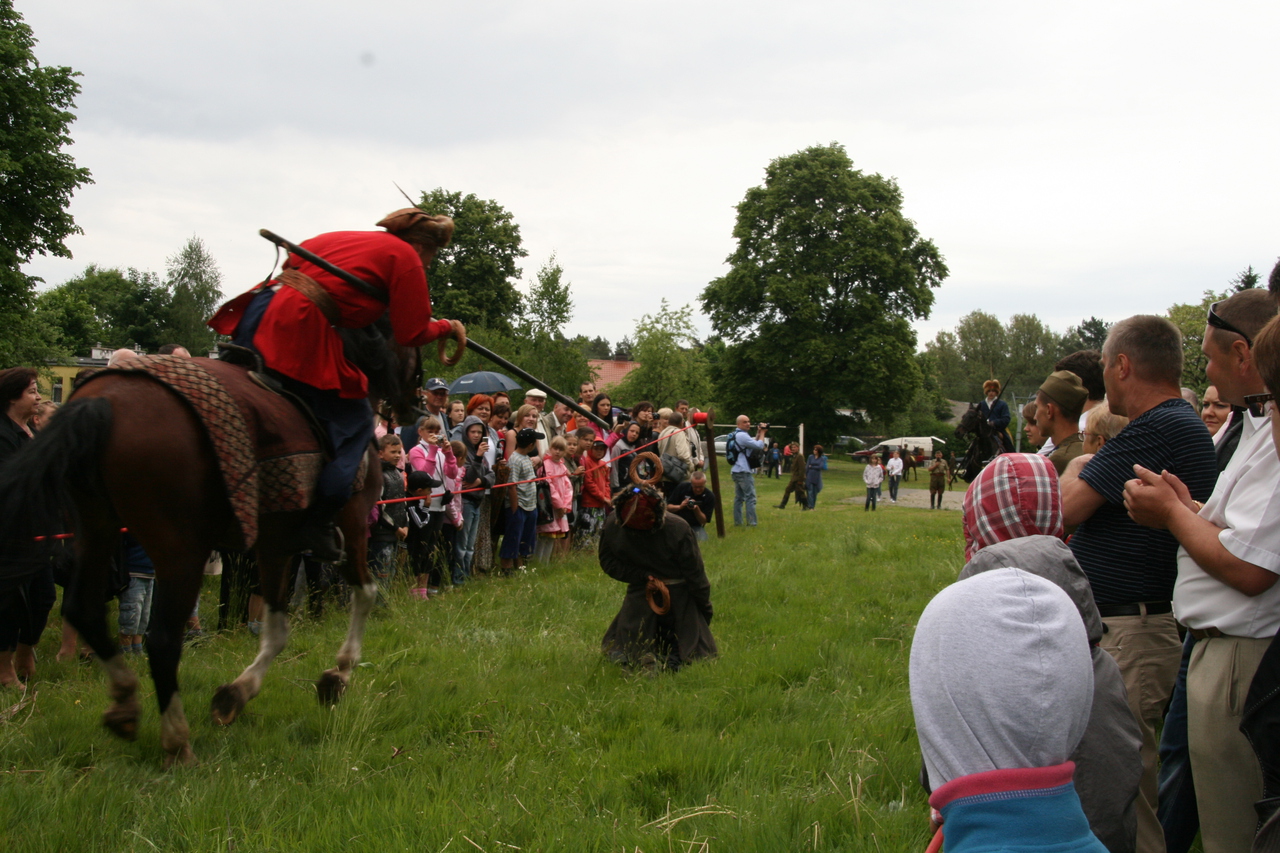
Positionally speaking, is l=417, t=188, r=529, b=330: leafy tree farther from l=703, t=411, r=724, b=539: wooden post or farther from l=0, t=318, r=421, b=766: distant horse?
l=0, t=318, r=421, b=766: distant horse

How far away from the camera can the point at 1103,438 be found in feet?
14.2

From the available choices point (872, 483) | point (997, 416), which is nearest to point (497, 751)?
point (997, 416)

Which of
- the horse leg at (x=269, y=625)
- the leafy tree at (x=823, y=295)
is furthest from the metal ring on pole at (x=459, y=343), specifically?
the leafy tree at (x=823, y=295)

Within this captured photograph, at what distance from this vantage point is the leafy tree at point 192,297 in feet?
210

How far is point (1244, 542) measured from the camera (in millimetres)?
2584

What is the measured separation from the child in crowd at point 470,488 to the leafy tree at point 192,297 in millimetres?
60248

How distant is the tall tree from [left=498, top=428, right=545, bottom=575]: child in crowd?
2140 centimetres

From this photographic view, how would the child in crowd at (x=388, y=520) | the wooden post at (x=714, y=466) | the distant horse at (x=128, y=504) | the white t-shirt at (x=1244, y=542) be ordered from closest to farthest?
1. the white t-shirt at (x=1244, y=542)
2. the distant horse at (x=128, y=504)
3. the child in crowd at (x=388, y=520)
4. the wooden post at (x=714, y=466)

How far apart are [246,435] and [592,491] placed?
809cm

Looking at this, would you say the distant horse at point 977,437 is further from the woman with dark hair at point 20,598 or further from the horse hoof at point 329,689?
the woman with dark hair at point 20,598

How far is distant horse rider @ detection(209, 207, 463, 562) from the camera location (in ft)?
14.5

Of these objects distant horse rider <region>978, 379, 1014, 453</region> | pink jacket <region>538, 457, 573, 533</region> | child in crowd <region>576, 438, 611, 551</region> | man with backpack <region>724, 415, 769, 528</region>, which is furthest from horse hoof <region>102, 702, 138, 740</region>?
man with backpack <region>724, 415, 769, 528</region>

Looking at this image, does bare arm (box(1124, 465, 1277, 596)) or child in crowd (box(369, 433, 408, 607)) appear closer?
bare arm (box(1124, 465, 1277, 596))

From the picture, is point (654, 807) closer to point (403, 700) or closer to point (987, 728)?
point (403, 700)
